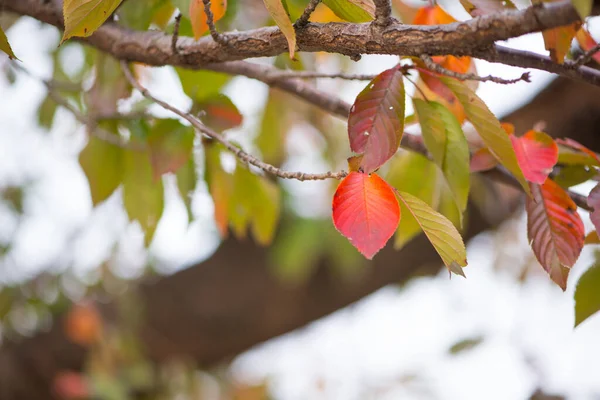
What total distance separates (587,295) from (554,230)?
0.12 metres

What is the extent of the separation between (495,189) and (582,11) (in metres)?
1.28

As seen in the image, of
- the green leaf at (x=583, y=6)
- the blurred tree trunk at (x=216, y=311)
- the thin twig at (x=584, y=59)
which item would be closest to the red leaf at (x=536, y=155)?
the thin twig at (x=584, y=59)

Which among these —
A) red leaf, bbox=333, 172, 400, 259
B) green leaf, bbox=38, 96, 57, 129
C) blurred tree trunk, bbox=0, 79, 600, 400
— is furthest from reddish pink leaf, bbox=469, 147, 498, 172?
blurred tree trunk, bbox=0, 79, 600, 400

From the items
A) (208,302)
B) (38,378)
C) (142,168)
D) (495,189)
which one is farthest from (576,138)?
(38,378)

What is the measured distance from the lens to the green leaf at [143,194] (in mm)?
840

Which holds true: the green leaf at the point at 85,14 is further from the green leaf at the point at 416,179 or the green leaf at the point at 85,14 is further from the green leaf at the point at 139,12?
the green leaf at the point at 416,179

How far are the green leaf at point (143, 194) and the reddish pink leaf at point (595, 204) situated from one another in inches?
22.3

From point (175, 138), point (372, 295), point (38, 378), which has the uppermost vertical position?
point (175, 138)

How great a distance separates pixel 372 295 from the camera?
184cm

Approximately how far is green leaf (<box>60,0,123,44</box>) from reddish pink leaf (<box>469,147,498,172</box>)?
1.36 feet

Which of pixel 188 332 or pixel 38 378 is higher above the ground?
pixel 188 332

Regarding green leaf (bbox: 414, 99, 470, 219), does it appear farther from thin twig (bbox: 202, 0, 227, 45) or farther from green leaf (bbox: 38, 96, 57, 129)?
green leaf (bbox: 38, 96, 57, 129)

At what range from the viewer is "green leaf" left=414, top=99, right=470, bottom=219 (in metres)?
0.59

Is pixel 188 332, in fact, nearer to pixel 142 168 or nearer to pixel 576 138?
pixel 142 168
